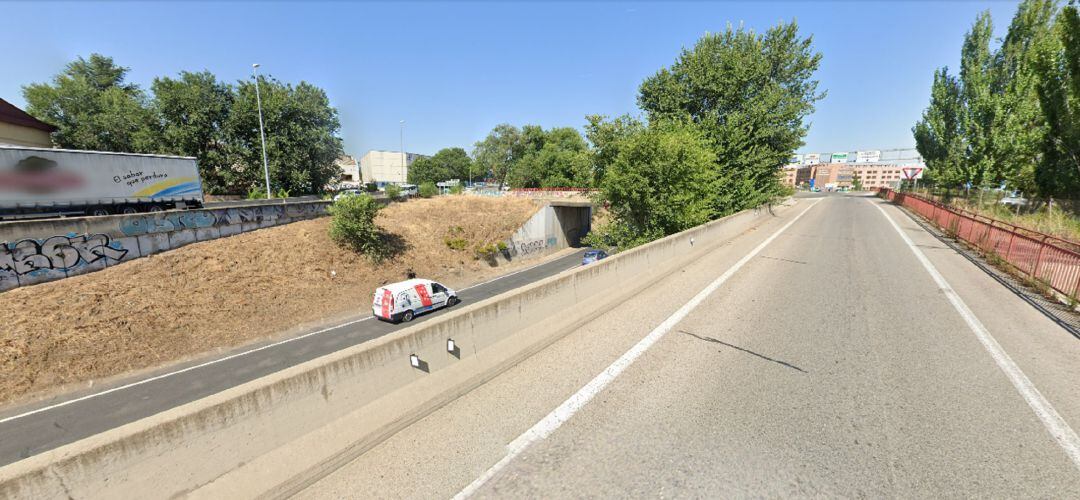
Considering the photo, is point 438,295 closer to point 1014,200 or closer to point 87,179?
point 87,179

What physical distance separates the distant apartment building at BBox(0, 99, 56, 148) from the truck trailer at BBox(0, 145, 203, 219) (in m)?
23.5

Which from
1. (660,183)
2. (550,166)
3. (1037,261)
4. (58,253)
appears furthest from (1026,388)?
(550,166)

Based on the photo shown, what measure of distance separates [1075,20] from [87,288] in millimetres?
39518

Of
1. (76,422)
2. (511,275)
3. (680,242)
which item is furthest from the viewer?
(511,275)

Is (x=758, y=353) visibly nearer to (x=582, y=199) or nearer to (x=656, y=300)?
(x=656, y=300)

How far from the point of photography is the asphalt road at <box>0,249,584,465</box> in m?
9.95

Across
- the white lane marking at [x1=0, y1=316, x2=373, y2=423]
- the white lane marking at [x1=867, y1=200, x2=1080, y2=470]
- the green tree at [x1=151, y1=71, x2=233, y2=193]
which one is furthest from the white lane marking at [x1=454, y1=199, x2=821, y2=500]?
the green tree at [x1=151, y1=71, x2=233, y2=193]

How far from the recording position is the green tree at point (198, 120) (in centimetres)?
3616

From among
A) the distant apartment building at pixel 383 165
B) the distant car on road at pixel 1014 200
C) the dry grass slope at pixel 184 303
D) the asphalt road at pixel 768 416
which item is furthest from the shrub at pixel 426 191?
the distant apartment building at pixel 383 165

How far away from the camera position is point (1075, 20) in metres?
14.8

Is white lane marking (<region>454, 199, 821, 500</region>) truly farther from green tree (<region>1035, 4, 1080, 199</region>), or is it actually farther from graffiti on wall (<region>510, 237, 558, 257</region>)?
graffiti on wall (<region>510, 237, 558, 257</region>)

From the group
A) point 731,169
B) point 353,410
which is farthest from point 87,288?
point 731,169

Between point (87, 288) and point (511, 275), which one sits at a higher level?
point (87, 288)

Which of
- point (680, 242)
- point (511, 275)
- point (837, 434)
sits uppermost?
point (680, 242)
